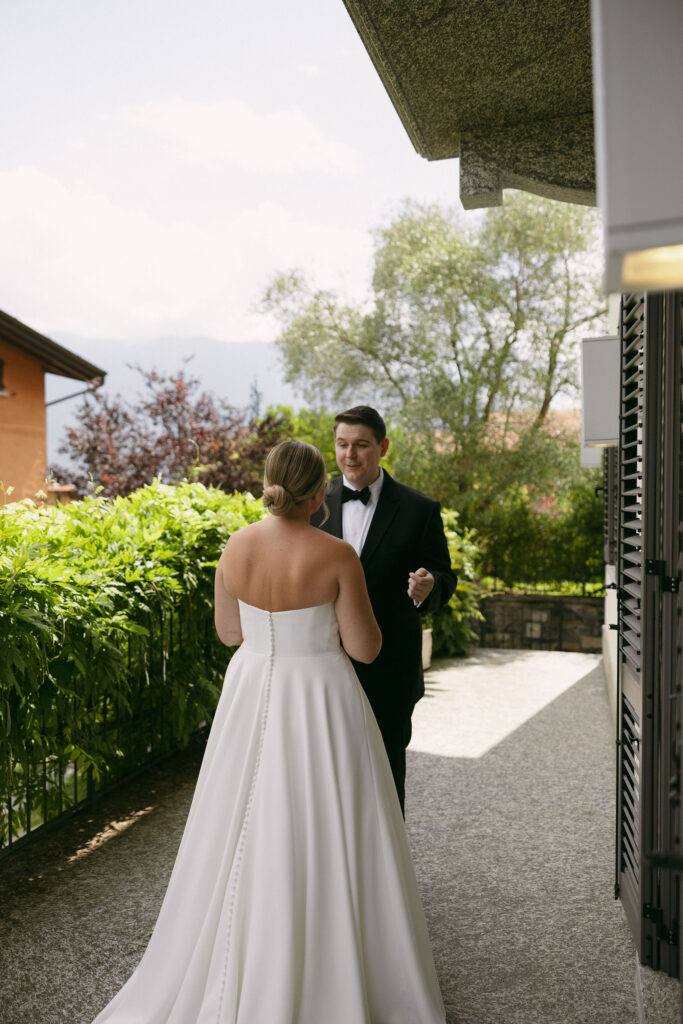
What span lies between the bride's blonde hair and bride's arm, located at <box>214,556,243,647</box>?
34 centimetres

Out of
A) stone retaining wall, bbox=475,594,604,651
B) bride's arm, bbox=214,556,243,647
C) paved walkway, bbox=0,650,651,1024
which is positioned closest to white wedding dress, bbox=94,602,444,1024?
bride's arm, bbox=214,556,243,647

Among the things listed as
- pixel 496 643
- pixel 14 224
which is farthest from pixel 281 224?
pixel 496 643

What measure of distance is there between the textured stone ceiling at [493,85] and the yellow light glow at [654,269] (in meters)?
2.35

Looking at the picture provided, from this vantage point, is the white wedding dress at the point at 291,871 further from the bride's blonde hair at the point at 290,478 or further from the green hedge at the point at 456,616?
the green hedge at the point at 456,616


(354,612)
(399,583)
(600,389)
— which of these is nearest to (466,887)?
(399,583)

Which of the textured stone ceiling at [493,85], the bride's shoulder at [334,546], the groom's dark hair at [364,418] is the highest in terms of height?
the textured stone ceiling at [493,85]

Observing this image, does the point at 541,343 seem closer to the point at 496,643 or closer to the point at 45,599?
the point at 496,643

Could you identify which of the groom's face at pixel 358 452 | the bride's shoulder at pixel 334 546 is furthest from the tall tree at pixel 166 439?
the bride's shoulder at pixel 334 546

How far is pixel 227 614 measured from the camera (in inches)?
106

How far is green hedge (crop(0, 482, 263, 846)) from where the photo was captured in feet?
11.2

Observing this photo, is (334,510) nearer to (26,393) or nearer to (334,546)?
(334,546)

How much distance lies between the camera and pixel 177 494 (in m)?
5.56

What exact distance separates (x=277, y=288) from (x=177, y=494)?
1166cm

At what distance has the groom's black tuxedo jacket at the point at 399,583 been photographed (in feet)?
11.0
